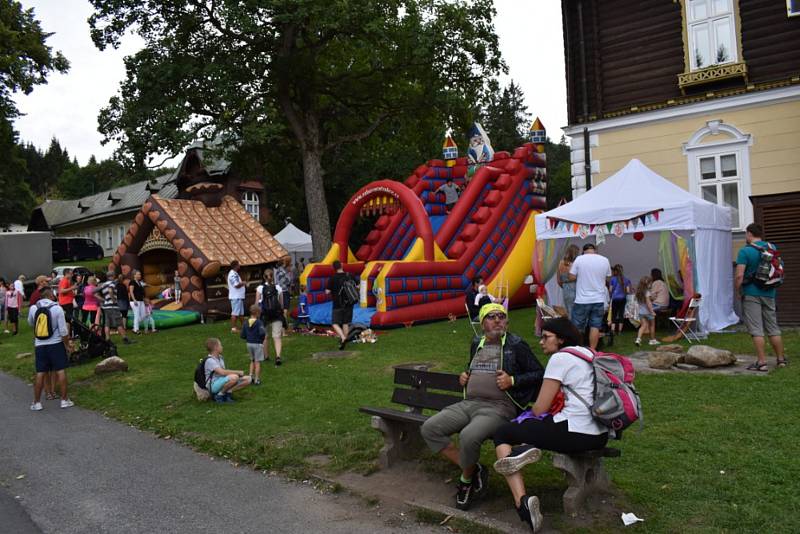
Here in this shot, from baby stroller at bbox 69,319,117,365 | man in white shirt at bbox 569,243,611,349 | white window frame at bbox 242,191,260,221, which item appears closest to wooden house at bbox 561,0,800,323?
man in white shirt at bbox 569,243,611,349

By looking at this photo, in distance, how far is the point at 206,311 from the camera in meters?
17.7

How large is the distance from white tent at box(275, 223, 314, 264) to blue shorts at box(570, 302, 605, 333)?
20.1 metres

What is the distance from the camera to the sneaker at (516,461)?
404cm

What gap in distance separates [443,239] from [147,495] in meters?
12.2

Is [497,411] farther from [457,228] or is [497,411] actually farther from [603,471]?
[457,228]

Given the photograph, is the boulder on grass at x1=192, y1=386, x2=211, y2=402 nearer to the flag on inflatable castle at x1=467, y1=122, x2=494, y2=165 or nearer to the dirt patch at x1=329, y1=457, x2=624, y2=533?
the dirt patch at x1=329, y1=457, x2=624, y2=533

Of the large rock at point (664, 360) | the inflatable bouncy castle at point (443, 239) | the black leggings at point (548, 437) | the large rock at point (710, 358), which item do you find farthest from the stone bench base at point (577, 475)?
the inflatable bouncy castle at point (443, 239)

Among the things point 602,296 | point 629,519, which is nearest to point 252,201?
point 602,296

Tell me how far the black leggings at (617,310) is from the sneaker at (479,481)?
315 inches

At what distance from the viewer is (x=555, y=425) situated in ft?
13.4

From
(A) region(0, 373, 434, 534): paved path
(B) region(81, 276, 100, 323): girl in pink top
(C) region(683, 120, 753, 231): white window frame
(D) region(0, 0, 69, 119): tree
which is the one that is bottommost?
(A) region(0, 373, 434, 534): paved path

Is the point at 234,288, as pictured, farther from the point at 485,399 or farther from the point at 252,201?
the point at 252,201

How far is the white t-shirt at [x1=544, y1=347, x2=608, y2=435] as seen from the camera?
4035 mm

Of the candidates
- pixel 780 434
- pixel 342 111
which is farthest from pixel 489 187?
pixel 780 434
